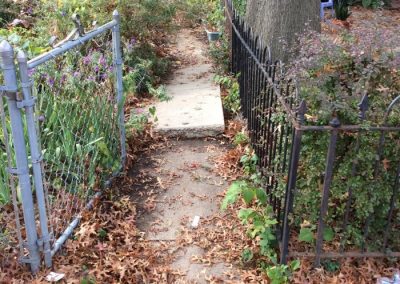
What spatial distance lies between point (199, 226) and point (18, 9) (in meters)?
7.23

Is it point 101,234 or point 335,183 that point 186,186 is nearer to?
point 101,234

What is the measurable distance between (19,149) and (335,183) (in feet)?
5.88

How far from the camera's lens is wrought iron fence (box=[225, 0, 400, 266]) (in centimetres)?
256

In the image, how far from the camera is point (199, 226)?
345 centimetres

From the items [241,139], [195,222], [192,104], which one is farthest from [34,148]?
[192,104]

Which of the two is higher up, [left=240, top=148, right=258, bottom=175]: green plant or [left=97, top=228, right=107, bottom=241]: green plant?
[left=240, top=148, right=258, bottom=175]: green plant

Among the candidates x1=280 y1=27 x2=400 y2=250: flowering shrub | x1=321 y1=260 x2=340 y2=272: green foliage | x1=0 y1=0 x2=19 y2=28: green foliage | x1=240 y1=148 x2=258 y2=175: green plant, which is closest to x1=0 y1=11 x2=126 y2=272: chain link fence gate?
x1=240 y1=148 x2=258 y2=175: green plant

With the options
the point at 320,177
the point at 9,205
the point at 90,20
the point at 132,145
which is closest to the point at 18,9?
the point at 90,20

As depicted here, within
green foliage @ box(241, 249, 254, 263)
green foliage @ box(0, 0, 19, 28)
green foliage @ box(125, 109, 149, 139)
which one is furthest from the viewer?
green foliage @ box(0, 0, 19, 28)

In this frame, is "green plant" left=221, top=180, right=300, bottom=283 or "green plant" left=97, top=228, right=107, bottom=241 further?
"green plant" left=97, top=228, right=107, bottom=241

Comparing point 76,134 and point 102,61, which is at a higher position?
point 102,61

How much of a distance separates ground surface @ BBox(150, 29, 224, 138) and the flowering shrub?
6.27 feet

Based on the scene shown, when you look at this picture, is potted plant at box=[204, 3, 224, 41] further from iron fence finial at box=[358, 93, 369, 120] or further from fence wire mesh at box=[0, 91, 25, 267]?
iron fence finial at box=[358, 93, 369, 120]

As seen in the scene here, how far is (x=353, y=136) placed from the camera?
8.70 feet
